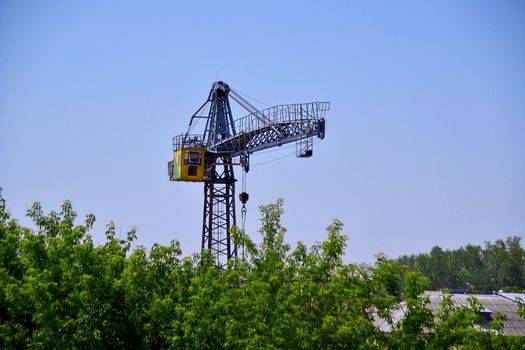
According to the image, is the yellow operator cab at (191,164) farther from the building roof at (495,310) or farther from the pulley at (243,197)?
the building roof at (495,310)

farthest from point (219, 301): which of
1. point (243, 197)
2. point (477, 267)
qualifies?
point (477, 267)

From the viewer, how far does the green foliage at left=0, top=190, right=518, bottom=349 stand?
868 inches

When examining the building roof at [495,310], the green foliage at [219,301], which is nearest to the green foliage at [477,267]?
the building roof at [495,310]

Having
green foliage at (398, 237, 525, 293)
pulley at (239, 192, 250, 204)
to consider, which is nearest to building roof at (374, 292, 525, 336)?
pulley at (239, 192, 250, 204)

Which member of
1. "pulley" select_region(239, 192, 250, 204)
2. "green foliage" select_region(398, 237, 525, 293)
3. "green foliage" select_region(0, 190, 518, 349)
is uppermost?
"green foliage" select_region(398, 237, 525, 293)

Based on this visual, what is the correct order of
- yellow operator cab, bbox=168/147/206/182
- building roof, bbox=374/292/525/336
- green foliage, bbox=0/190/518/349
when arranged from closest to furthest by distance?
1. green foliage, bbox=0/190/518/349
2. building roof, bbox=374/292/525/336
3. yellow operator cab, bbox=168/147/206/182

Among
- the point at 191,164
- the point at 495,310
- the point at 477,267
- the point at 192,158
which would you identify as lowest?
the point at 495,310

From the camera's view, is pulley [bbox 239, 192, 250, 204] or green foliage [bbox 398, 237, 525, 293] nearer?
pulley [bbox 239, 192, 250, 204]

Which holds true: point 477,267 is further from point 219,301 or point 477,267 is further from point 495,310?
point 219,301

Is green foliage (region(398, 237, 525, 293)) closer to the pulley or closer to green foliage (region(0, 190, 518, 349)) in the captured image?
the pulley

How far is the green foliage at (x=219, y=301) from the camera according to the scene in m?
22.0

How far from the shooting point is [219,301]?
23141 millimetres

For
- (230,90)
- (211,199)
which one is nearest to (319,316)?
(211,199)

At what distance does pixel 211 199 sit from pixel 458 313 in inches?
1266
